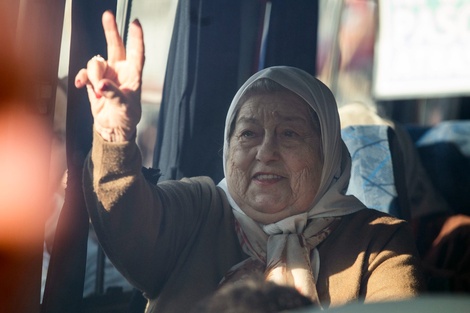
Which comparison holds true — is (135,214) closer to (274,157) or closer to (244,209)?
(244,209)

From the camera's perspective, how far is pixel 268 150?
2410mm

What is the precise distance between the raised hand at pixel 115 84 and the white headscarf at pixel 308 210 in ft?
1.03

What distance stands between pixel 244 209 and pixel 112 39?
0.65m

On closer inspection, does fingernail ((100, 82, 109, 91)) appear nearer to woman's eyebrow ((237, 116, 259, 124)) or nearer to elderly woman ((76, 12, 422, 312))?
elderly woman ((76, 12, 422, 312))

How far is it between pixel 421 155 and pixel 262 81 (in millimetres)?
801

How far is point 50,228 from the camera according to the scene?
7.93 ft

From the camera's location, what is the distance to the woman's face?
2422mm

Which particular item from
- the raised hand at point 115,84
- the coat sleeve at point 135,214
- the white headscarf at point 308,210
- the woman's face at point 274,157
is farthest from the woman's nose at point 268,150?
the raised hand at point 115,84

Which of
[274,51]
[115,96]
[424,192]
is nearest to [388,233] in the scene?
[424,192]

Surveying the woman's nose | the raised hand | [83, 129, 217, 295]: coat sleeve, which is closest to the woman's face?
the woman's nose

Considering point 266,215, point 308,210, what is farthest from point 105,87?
Result: point 308,210

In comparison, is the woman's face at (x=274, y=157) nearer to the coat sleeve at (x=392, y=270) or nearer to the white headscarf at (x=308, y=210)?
the white headscarf at (x=308, y=210)

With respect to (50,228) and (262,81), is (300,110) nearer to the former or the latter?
(262,81)

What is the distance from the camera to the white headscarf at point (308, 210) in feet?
7.95
